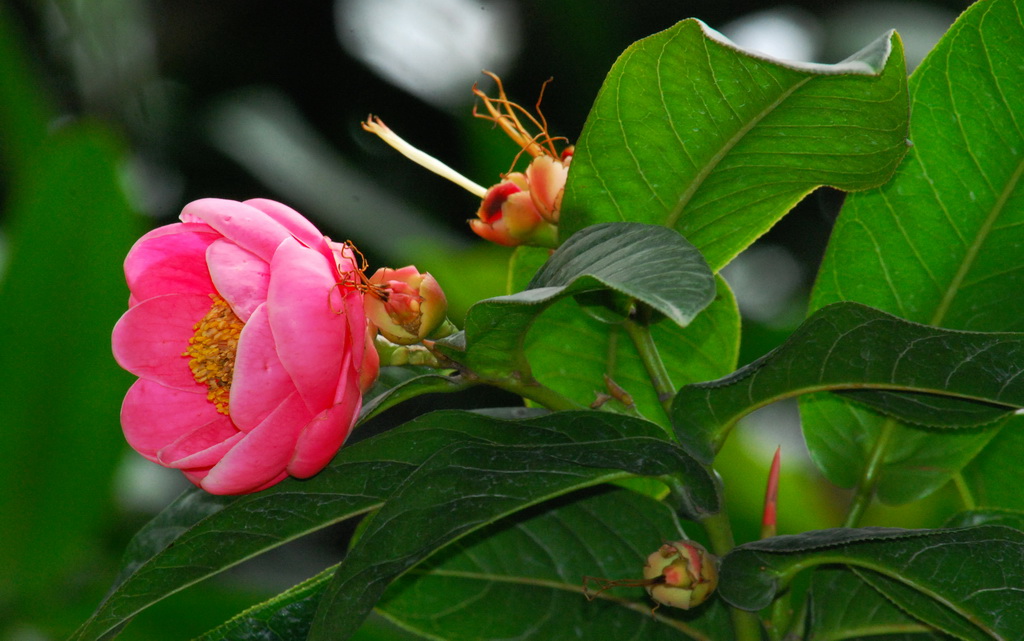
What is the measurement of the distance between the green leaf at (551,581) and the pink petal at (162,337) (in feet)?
0.87

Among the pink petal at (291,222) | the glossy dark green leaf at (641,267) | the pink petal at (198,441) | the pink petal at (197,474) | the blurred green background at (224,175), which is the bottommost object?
the blurred green background at (224,175)

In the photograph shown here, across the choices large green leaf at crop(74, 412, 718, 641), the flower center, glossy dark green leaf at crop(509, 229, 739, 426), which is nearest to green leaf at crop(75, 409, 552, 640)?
large green leaf at crop(74, 412, 718, 641)

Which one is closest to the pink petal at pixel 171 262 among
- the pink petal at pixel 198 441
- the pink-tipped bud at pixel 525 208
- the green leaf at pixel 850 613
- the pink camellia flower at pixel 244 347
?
the pink camellia flower at pixel 244 347

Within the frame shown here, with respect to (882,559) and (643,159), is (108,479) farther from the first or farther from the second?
(882,559)

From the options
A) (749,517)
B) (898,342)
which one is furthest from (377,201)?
(898,342)

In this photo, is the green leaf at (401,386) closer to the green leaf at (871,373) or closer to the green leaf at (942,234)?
the green leaf at (871,373)

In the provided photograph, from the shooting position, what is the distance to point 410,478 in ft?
2.25

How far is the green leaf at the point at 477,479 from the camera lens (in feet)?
2.25

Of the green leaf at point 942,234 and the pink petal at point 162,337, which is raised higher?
the green leaf at point 942,234

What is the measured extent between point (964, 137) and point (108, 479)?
1114mm

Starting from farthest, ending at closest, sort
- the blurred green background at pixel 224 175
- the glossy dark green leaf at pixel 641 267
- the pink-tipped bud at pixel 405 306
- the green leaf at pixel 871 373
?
the blurred green background at pixel 224 175 → the pink-tipped bud at pixel 405 306 → the green leaf at pixel 871 373 → the glossy dark green leaf at pixel 641 267

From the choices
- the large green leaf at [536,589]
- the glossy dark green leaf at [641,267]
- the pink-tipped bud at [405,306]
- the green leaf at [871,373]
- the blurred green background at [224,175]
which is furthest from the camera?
the blurred green background at [224,175]

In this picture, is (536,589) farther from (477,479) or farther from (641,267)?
(641,267)

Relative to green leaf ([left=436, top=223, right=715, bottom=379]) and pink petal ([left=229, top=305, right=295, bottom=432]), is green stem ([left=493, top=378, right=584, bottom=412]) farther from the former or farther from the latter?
pink petal ([left=229, top=305, right=295, bottom=432])
